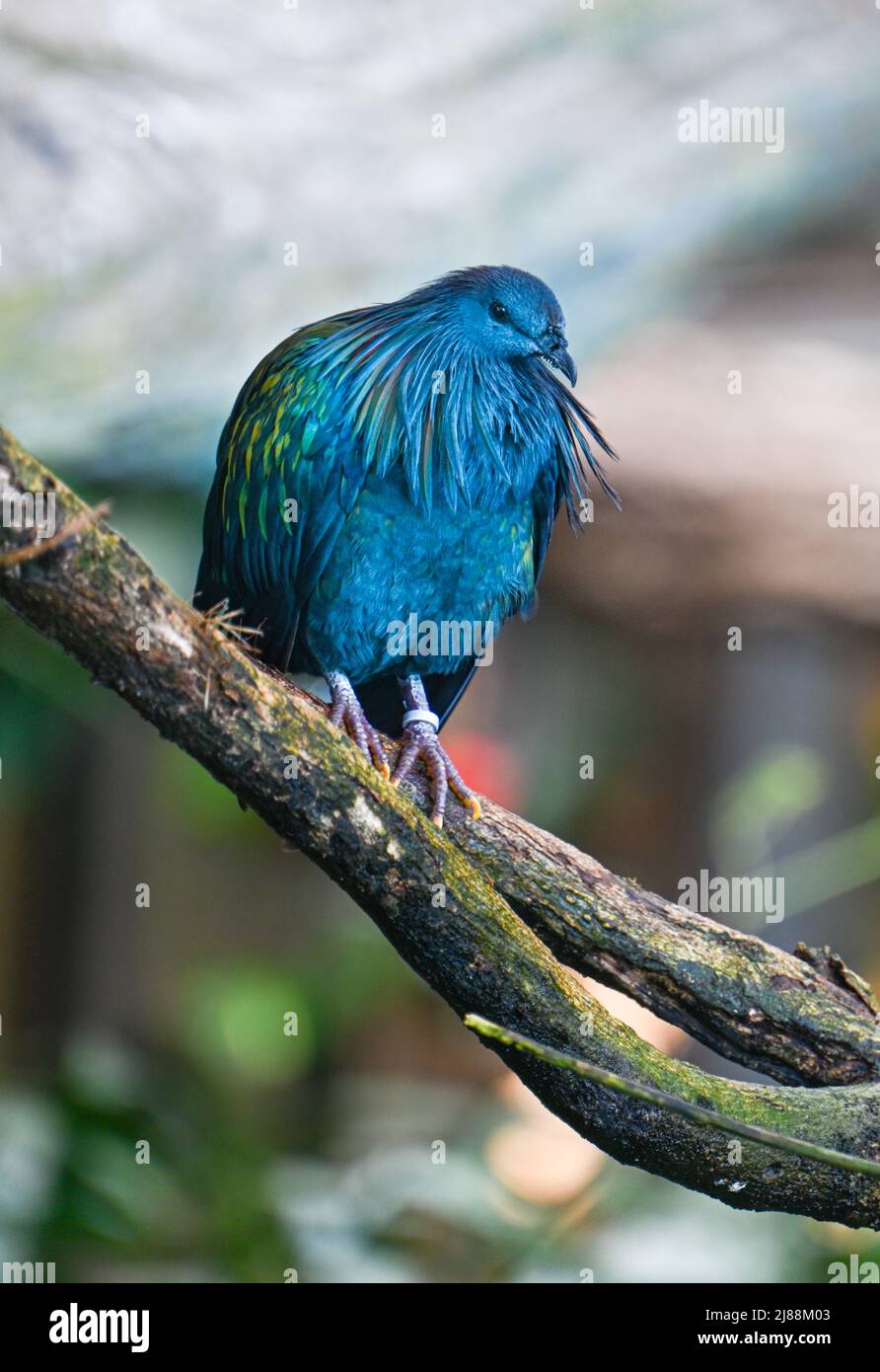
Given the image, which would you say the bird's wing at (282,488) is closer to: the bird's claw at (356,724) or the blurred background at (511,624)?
the bird's claw at (356,724)

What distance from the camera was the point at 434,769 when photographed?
2.68 m

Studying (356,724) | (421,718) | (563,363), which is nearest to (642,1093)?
(356,724)

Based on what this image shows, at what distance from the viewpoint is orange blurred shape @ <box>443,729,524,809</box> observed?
395cm

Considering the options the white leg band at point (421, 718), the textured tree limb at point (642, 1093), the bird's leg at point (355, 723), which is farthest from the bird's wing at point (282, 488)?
the textured tree limb at point (642, 1093)

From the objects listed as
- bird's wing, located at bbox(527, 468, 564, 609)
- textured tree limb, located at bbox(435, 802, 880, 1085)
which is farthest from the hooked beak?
textured tree limb, located at bbox(435, 802, 880, 1085)

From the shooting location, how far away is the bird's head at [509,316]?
290 cm

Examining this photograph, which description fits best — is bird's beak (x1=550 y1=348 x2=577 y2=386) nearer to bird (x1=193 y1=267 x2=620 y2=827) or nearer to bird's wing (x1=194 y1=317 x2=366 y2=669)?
bird (x1=193 y1=267 x2=620 y2=827)

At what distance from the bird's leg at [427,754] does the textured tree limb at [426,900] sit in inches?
12.6

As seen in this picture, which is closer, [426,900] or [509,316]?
[426,900]

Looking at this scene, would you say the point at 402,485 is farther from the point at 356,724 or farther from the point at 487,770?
the point at 487,770

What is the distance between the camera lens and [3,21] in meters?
4.14

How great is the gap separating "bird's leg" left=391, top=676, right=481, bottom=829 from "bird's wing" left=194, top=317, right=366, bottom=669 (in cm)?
31

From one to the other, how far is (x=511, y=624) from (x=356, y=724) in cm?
277
